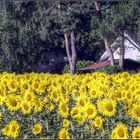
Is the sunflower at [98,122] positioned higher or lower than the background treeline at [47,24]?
lower

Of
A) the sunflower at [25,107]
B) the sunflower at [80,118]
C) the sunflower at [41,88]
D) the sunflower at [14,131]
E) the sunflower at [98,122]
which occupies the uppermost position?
the sunflower at [41,88]

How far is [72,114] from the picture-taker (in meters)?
5.40

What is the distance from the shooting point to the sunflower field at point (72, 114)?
5043 mm

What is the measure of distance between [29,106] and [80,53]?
4277 cm

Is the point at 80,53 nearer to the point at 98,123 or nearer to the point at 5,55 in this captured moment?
the point at 5,55

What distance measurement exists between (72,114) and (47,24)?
1054 inches

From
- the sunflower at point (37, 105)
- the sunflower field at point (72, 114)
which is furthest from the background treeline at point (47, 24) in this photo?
the sunflower at point (37, 105)

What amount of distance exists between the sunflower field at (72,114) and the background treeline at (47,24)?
Result: 20.8m

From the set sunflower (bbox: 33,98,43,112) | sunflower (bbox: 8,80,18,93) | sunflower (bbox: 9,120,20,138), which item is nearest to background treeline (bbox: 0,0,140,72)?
sunflower (bbox: 8,80,18,93)

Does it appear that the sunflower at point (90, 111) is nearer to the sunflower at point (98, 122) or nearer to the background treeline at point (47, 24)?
the sunflower at point (98, 122)

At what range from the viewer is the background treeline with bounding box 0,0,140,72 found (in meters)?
28.0

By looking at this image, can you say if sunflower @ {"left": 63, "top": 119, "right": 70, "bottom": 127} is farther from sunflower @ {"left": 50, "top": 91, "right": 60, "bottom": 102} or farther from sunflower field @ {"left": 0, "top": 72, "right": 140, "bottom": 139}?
sunflower @ {"left": 50, "top": 91, "right": 60, "bottom": 102}

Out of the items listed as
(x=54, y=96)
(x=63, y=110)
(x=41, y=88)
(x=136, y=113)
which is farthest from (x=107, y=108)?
(x=41, y=88)

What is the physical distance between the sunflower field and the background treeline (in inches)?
817
